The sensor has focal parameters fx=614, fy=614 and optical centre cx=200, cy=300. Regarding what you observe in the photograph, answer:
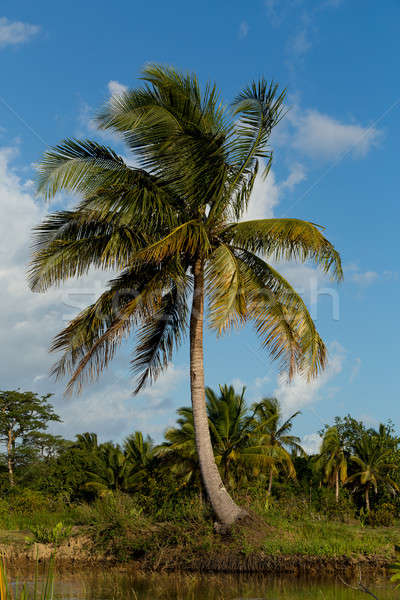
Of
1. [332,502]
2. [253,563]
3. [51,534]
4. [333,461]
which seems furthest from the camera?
[333,461]

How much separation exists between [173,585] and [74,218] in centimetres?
801

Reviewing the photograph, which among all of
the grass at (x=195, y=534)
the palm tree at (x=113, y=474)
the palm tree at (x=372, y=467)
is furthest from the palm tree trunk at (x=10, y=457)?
the grass at (x=195, y=534)

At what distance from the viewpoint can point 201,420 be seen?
13.4 metres

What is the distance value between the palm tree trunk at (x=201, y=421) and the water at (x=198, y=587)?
4.74ft

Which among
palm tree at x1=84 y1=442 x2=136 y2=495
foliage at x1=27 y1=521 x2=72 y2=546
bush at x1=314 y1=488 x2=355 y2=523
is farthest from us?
palm tree at x1=84 y1=442 x2=136 y2=495

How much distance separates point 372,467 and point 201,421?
22.5 meters

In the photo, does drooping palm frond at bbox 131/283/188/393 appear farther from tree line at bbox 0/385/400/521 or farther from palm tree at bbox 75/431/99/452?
palm tree at bbox 75/431/99/452

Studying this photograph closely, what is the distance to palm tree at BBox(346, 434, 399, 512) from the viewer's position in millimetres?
32500

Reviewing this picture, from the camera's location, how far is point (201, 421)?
43.9ft

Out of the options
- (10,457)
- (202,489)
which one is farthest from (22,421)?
(202,489)

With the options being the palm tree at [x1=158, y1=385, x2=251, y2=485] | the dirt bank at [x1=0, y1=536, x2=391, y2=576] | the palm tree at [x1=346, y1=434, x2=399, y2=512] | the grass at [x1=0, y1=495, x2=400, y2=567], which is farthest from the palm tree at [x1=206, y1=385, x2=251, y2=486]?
the palm tree at [x1=346, y1=434, x2=399, y2=512]

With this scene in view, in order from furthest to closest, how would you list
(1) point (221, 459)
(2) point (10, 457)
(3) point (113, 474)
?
(2) point (10, 457) < (3) point (113, 474) < (1) point (221, 459)

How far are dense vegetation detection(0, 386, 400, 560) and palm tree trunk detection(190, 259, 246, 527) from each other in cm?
55

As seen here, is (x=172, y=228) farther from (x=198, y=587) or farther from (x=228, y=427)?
(x=228, y=427)
